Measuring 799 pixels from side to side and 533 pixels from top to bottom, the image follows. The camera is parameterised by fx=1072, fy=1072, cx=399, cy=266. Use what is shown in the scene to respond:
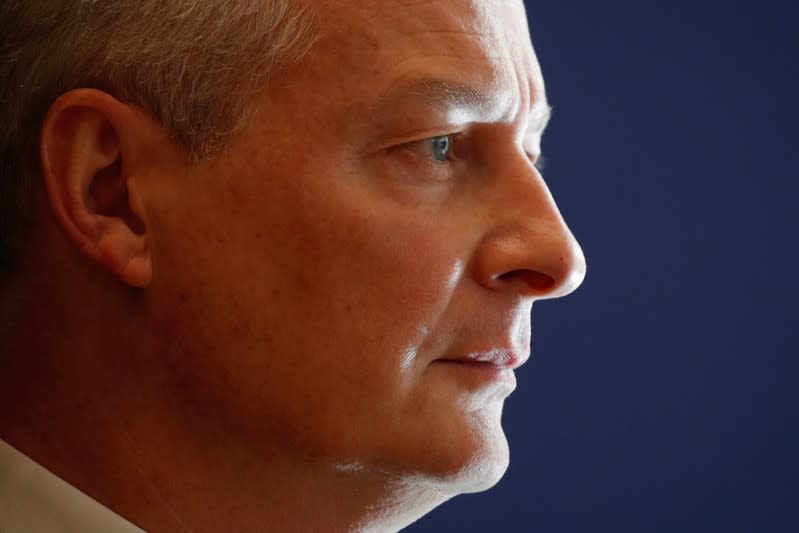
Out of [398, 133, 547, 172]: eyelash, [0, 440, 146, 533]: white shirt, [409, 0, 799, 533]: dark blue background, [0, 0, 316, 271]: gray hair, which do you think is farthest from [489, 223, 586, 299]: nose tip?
[409, 0, 799, 533]: dark blue background

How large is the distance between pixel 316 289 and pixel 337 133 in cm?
17

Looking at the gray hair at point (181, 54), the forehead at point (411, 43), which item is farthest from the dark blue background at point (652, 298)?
the gray hair at point (181, 54)

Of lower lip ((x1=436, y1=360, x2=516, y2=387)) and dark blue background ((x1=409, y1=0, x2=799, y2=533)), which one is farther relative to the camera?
dark blue background ((x1=409, y1=0, x2=799, y2=533))

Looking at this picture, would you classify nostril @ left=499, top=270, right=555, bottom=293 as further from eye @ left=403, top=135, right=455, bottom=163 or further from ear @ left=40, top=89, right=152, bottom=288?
ear @ left=40, top=89, right=152, bottom=288

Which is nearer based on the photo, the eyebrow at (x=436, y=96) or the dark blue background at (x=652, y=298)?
the eyebrow at (x=436, y=96)

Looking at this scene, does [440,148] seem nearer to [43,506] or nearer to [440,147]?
[440,147]

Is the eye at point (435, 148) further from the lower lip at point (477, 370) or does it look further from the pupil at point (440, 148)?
the lower lip at point (477, 370)

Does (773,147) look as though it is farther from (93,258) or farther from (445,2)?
(93,258)

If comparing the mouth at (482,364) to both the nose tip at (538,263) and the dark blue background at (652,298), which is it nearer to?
the nose tip at (538,263)

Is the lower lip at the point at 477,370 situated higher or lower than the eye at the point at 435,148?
lower

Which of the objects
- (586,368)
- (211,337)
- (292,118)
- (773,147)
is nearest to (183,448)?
(211,337)

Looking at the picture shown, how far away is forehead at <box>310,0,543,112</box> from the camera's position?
1.15 meters

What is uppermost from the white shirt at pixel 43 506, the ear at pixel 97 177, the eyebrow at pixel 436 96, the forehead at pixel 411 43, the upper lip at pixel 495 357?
the forehead at pixel 411 43

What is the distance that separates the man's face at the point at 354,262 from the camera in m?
1.13
